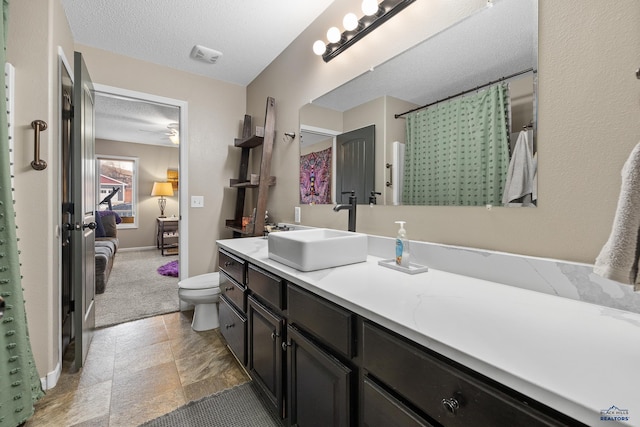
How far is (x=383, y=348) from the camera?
75cm

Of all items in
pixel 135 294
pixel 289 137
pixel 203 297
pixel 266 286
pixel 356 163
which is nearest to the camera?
pixel 266 286

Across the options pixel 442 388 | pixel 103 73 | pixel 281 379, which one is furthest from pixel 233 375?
pixel 103 73

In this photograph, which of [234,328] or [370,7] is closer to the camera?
[370,7]

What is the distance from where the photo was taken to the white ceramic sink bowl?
45.9 inches

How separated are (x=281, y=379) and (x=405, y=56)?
5.38ft

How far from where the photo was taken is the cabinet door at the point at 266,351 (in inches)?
48.4

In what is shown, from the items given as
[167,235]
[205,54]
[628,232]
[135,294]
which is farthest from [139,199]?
[628,232]

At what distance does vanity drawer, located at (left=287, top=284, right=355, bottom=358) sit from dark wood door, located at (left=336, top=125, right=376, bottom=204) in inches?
30.6

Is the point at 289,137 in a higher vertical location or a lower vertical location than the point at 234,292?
higher

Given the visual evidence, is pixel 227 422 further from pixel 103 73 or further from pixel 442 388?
pixel 103 73

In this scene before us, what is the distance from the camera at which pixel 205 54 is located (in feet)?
8.16

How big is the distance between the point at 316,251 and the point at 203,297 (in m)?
1.53

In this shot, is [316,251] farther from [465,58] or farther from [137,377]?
[137,377]

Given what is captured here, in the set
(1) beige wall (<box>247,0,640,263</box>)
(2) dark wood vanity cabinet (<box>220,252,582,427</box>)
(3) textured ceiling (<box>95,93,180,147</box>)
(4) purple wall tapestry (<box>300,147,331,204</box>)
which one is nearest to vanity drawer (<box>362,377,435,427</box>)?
(2) dark wood vanity cabinet (<box>220,252,582,427</box>)
